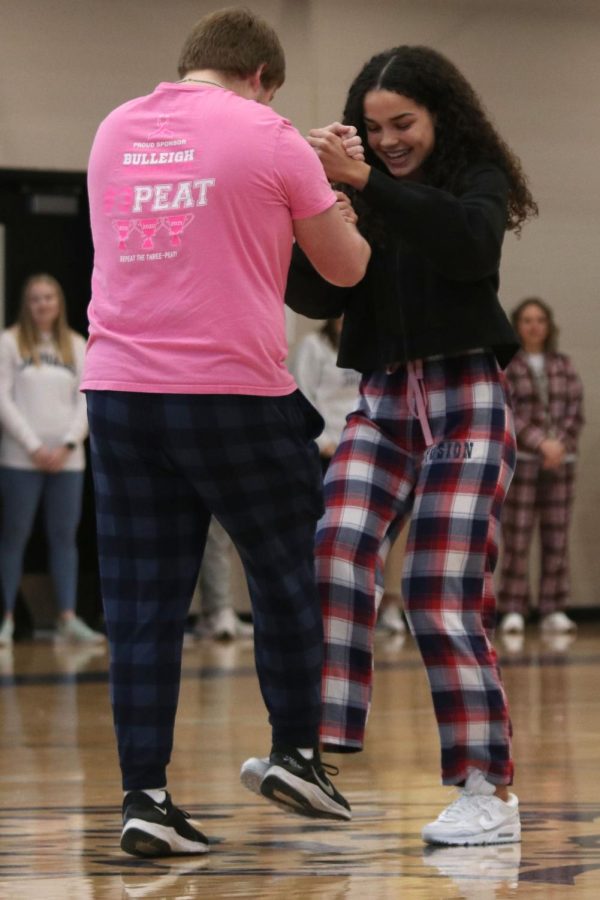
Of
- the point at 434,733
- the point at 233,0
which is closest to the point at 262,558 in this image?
the point at 434,733

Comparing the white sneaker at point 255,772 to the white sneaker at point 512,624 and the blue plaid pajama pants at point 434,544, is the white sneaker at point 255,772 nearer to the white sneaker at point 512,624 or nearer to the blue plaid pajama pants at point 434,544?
the blue plaid pajama pants at point 434,544

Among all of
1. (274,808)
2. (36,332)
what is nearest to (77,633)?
(36,332)

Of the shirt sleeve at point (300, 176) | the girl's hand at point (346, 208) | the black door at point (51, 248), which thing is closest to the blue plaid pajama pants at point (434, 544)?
the girl's hand at point (346, 208)

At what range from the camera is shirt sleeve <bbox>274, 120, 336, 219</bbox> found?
2.41 m

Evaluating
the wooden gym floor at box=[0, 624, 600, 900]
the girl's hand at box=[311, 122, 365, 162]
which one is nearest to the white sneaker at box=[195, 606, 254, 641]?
the wooden gym floor at box=[0, 624, 600, 900]

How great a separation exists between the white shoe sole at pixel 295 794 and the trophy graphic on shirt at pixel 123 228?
87 centimetres

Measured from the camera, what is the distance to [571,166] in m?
8.13

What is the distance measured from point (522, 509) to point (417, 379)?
4.77m

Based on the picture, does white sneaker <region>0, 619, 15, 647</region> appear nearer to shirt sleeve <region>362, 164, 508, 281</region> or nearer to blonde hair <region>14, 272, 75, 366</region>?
blonde hair <region>14, 272, 75, 366</region>

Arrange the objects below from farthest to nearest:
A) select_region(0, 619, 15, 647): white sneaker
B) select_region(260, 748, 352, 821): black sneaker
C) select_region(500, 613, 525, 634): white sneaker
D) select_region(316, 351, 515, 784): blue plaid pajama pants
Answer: select_region(500, 613, 525, 634): white sneaker, select_region(0, 619, 15, 647): white sneaker, select_region(316, 351, 515, 784): blue plaid pajama pants, select_region(260, 748, 352, 821): black sneaker

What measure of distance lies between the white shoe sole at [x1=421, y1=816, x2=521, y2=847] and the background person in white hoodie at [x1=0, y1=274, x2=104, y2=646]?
4355mm

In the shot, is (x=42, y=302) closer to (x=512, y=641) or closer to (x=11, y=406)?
(x=11, y=406)

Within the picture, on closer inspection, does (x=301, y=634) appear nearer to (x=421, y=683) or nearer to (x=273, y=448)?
(x=273, y=448)

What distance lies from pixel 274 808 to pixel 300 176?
1252 millimetres
